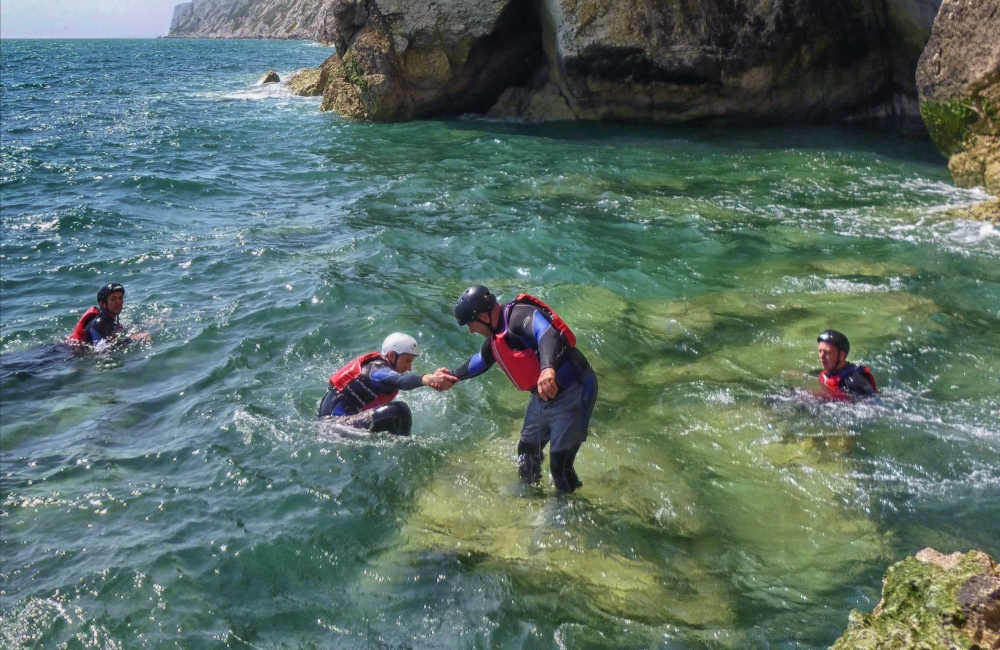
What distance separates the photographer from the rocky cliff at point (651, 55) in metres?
19.9

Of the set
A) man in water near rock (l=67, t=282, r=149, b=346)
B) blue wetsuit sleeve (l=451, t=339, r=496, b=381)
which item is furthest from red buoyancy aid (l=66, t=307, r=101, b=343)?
blue wetsuit sleeve (l=451, t=339, r=496, b=381)

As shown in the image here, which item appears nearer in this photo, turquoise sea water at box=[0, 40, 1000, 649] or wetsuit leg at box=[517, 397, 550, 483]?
turquoise sea water at box=[0, 40, 1000, 649]

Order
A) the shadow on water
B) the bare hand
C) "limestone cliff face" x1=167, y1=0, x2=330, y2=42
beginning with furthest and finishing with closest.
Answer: "limestone cliff face" x1=167, y1=0, x2=330, y2=42, the shadow on water, the bare hand

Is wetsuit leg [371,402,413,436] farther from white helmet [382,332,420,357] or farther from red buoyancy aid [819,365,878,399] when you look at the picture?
red buoyancy aid [819,365,878,399]

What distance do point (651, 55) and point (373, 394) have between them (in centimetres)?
1556

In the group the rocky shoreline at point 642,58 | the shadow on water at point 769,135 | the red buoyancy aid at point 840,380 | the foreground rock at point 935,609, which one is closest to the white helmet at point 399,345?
the red buoyancy aid at point 840,380

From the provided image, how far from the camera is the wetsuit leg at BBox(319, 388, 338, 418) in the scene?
25.2ft

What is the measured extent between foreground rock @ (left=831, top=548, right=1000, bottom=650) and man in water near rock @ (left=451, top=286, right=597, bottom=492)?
2447 mm

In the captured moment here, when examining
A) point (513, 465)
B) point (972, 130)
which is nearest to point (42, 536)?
point (513, 465)

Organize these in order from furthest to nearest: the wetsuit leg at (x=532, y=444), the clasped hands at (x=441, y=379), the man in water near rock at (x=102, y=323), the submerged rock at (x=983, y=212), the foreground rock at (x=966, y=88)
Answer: the foreground rock at (x=966, y=88), the submerged rock at (x=983, y=212), the man in water near rock at (x=102, y=323), the clasped hands at (x=441, y=379), the wetsuit leg at (x=532, y=444)

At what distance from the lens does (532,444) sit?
6547 millimetres

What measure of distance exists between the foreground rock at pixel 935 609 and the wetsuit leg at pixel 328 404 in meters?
5.11

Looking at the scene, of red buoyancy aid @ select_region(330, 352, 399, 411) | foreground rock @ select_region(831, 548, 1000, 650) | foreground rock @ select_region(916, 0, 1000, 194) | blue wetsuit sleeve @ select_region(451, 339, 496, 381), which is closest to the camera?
foreground rock @ select_region(831, 548, 1000, 650)

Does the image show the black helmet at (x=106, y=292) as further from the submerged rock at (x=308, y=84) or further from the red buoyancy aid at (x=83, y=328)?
the submerged rock at (x=308, y=84)
